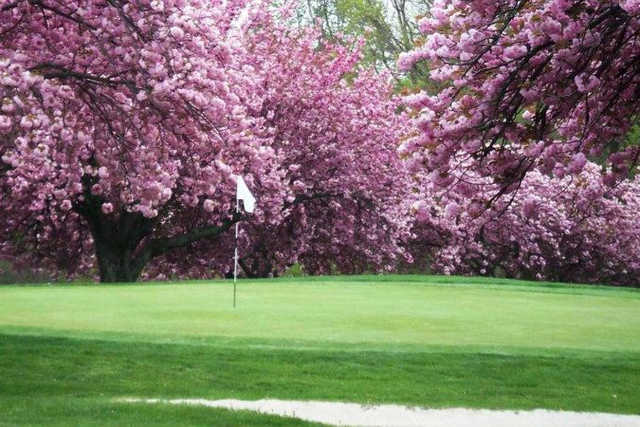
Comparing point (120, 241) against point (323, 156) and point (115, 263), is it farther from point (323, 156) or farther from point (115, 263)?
point (323, 156)

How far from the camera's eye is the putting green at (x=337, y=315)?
1137 centimetres

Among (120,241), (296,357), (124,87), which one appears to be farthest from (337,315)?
(120,241)

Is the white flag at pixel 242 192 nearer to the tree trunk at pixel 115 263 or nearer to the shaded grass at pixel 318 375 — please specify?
the shaded grass at pixel 318 375

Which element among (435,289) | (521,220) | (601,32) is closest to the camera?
(601,32)

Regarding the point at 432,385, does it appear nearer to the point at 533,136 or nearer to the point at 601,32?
the point at 533,136

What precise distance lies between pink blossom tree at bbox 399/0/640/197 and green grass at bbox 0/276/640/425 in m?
2.05

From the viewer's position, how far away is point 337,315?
13.2 metres

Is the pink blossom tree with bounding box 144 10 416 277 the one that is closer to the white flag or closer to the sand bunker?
the white flag

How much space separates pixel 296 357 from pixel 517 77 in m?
3.52

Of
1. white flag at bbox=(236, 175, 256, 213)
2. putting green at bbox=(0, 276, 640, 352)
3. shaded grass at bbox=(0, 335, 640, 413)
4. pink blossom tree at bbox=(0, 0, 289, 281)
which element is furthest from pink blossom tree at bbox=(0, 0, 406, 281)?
shaded grass at bbox=(0, 335, 640, 413)

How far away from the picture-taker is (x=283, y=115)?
26828 mm

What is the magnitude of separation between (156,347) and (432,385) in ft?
8.99

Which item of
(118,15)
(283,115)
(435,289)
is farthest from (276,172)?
(118,15)

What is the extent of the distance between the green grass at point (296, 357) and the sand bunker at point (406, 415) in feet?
0.84
